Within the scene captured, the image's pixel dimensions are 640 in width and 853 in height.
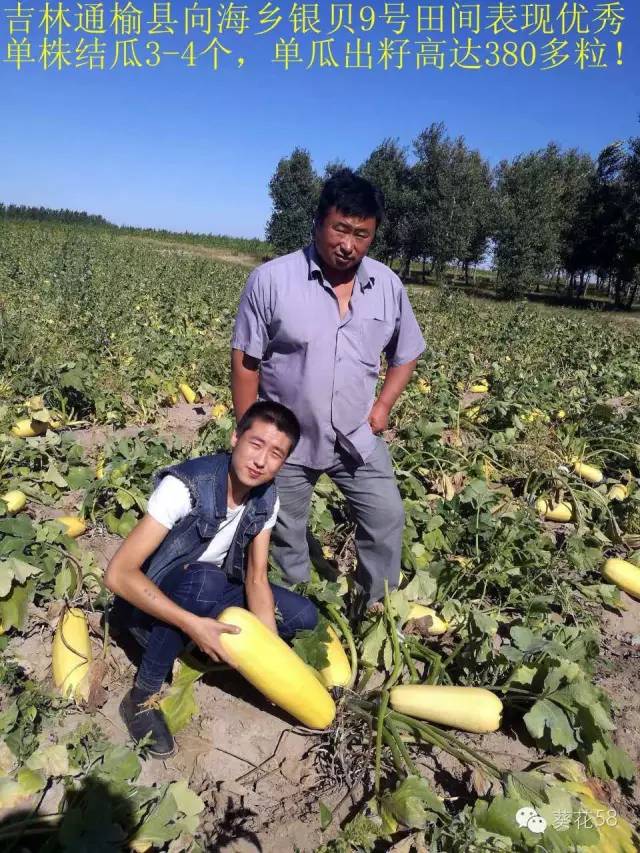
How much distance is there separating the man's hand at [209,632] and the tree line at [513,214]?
30.7 meters

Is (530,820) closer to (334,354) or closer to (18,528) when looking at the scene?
(334,354)

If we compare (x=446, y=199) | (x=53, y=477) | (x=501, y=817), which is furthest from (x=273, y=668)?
(x=446, y=199)

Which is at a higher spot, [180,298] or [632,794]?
[180,298]

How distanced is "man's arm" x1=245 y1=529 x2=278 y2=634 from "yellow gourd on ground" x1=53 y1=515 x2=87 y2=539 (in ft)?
4.48

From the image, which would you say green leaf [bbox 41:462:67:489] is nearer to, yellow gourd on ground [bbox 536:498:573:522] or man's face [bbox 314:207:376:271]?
man's face [bbox 314:207:376:271]

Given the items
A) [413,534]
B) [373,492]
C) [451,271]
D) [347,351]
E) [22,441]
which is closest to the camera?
[347,351]

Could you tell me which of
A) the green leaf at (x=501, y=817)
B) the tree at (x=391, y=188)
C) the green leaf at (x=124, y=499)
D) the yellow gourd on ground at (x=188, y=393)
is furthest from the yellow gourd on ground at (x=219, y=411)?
the tree at (x=391, y=188)

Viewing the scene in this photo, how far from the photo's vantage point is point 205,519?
2438 millimetres

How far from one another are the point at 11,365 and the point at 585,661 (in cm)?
551

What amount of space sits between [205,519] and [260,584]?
0.38m

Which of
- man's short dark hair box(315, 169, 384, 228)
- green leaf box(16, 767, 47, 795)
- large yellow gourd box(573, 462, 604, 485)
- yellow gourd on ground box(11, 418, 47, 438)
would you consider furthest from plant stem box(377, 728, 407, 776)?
yellow gourd on ground box(11, 418, 47, 438)

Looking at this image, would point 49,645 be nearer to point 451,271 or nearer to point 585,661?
point 585,661

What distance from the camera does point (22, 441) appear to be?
4051 mm

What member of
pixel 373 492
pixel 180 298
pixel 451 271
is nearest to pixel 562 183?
pixel 451 271
